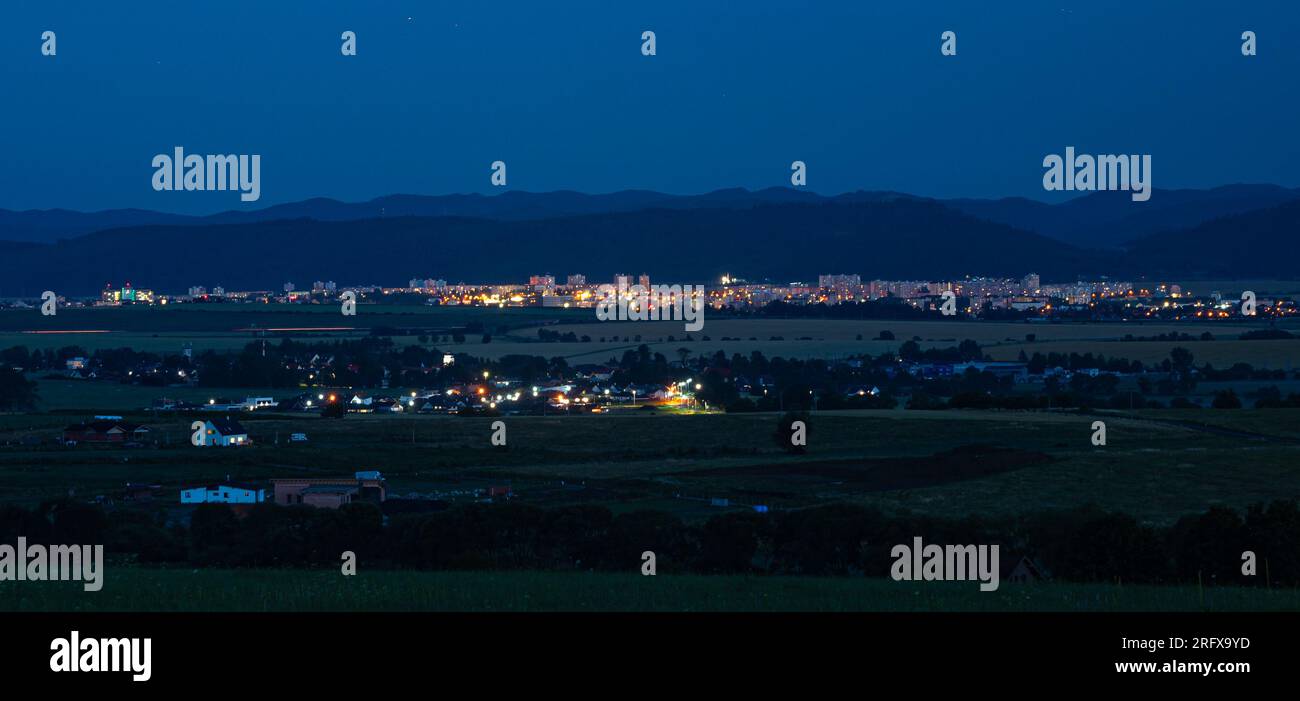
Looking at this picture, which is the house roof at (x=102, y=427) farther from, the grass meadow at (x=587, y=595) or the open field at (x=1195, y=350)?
the open field at (x=1195, y=350)

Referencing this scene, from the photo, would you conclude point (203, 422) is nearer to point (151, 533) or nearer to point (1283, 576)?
point (151, 533)

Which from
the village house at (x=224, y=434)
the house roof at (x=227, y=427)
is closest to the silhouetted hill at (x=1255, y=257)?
the house roof at (x=227, y=427)

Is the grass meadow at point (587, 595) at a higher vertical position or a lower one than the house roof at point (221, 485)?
higher

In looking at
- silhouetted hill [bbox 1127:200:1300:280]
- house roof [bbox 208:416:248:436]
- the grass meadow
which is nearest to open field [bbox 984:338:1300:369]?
house roof [bbox 208:416:248:436]

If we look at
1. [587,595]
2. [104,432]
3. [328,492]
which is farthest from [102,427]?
[587,595]

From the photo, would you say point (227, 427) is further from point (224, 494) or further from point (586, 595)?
point (586, 595)
